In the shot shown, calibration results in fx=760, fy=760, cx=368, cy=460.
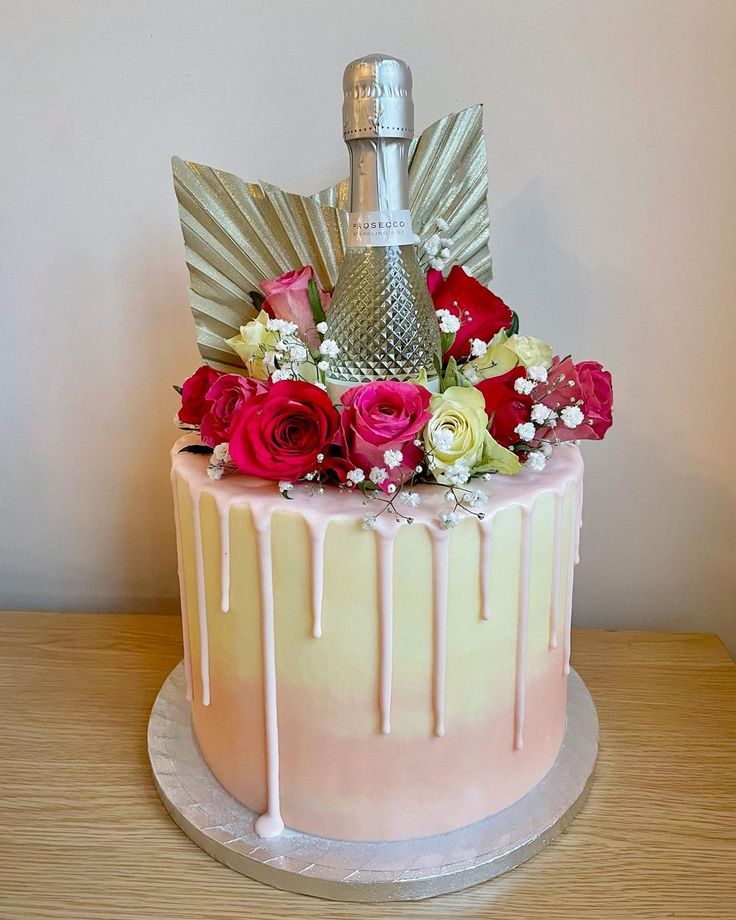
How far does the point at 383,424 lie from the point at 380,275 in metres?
0.22

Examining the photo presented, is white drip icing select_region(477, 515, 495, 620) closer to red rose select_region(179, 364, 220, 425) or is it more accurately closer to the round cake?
the round cake

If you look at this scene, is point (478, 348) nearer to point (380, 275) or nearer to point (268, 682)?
point (380, 275)

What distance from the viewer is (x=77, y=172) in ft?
3.91

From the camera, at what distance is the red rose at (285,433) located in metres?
0.73

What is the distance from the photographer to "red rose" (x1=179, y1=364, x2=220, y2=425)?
34.3 inches

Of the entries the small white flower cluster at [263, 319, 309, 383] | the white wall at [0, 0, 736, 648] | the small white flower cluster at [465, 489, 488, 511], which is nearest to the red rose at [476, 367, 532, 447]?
the small white flower cluster at [465, 489, 488, 511]

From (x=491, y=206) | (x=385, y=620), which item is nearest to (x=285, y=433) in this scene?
(x=385, y=620)

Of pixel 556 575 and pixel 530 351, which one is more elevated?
pixel 530 351

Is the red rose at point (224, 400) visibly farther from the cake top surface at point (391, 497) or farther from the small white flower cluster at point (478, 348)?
the small white flower cluster at point (478, 348)

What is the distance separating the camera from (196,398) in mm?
873

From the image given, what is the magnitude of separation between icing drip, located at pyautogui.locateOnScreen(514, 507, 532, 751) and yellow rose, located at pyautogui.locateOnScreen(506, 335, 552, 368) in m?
0.20

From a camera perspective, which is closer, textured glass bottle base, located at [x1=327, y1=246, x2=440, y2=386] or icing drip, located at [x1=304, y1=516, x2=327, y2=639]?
icing drip, located at [x1=304, y1=516, x2=327, y2=639]

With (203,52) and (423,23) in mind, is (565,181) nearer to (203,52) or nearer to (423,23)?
(423,23)

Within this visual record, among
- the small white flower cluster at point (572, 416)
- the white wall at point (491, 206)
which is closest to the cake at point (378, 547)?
the small white flower cluster at point (572, 416)
